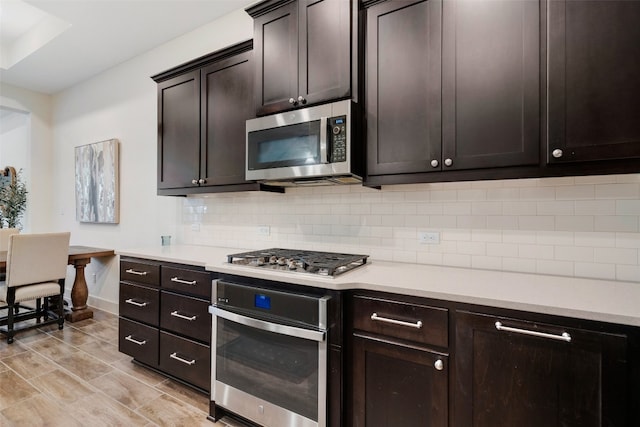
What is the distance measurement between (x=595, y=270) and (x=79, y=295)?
16.2ft

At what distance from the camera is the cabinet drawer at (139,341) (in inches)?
96.0

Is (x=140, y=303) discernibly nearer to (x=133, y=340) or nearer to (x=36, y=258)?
(x=133, y=340)

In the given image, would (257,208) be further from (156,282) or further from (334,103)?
(334,103)

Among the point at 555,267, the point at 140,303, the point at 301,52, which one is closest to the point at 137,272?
the point at 140,303

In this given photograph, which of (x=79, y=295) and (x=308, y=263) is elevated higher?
(x=308, y=263)

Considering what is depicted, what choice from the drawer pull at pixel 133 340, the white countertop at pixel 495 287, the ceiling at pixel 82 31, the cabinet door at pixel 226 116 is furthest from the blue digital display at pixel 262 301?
the ceiling at pixel 82 31

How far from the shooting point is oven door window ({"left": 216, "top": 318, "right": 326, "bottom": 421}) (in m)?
1.64

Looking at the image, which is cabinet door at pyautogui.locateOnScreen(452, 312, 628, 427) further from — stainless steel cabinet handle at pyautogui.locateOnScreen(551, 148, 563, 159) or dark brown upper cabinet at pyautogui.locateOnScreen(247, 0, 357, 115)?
dark brown upper cabinet at pyautogui.locateOnScreen(247, 0, 357, 115)

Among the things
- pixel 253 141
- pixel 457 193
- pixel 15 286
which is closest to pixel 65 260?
pixel 15 286

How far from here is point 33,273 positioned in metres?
3.22

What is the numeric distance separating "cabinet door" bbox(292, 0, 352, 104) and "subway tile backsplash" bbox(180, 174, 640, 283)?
714mm

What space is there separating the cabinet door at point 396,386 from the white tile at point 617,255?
989mm

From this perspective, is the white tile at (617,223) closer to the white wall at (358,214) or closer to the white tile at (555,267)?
the white wall at (358,214)

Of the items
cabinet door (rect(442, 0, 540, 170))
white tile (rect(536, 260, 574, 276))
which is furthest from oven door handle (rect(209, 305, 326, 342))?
white tile (rect(536, 260, 574, 276))
